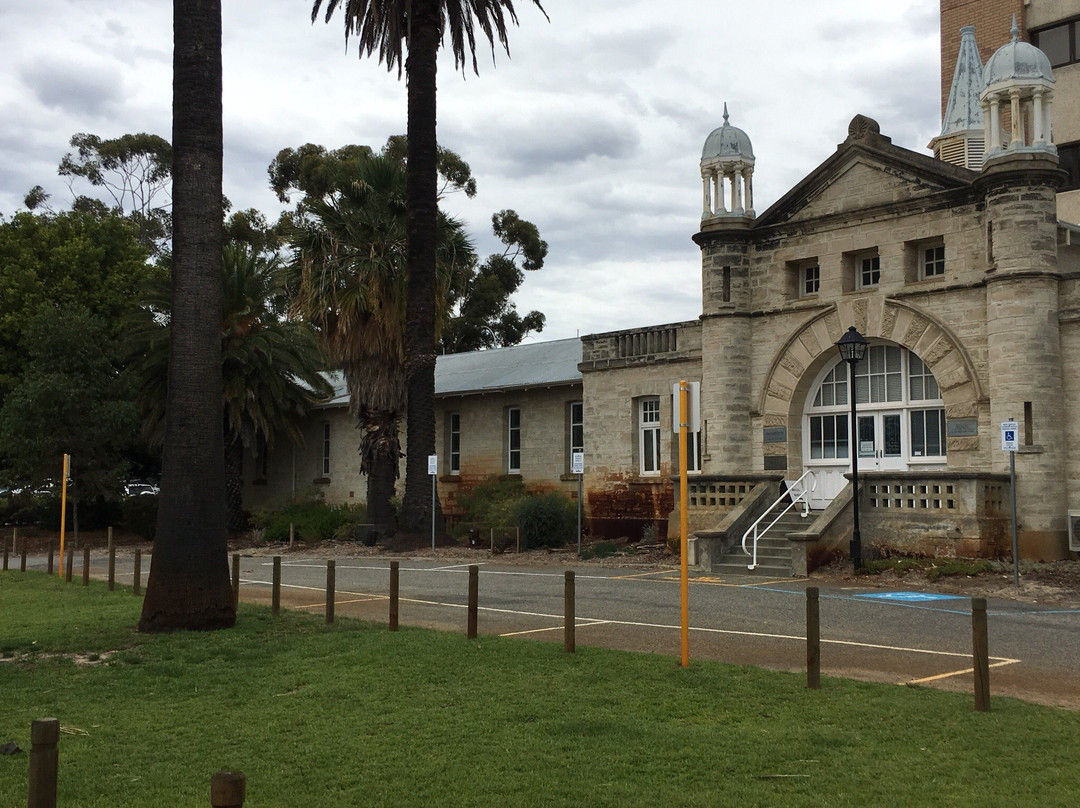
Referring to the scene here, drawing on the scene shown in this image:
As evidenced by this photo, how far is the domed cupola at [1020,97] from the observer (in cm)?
2127

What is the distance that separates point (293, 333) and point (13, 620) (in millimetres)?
22028

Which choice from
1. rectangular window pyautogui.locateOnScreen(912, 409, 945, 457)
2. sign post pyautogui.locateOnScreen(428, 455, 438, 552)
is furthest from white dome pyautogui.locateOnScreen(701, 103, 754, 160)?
sign post pyautogui.locateOnScreen(428, 455, 438, 552)

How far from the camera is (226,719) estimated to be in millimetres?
8219

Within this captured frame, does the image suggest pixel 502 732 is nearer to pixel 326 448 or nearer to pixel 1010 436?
pixel 1010 436

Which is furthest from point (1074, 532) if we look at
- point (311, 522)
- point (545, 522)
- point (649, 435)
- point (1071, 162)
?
point (311, 522)

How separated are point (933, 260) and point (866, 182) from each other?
2201 mm

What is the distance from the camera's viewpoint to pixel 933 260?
76.2 ft

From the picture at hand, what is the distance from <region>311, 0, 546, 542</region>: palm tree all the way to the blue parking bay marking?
12783 mm

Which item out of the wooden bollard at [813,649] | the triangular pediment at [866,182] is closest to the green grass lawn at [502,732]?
the wooden bollard at [813,649]

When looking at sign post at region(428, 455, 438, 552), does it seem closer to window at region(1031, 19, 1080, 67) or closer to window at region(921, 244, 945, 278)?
window at region(921, 244, 945, 278)

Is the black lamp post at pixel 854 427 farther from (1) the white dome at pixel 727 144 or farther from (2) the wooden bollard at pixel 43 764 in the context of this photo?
(2) the wooden bollard at pixel 43 764

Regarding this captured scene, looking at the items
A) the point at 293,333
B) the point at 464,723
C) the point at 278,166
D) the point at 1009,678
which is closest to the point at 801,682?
the point at 1009,678

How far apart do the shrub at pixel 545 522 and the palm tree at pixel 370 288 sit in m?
4.63

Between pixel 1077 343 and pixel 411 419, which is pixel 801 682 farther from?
pixel 411 419
